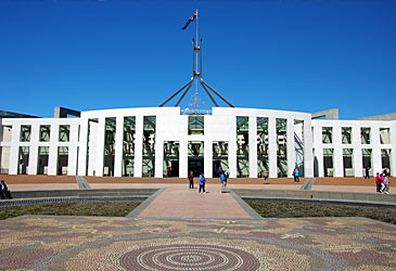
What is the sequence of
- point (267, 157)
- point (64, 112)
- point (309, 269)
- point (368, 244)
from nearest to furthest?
point (309, 269)
point (368, 244)
point (267, 157)
point (64, 112)

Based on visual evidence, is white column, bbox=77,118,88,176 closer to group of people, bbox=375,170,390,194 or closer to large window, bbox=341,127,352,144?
group of people, bbox=375,170,390,194

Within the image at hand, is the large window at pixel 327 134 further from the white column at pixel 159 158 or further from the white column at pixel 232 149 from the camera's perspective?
the white column at pixel 159 158

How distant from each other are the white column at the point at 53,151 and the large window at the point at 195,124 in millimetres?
20221

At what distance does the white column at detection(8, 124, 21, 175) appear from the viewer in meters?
42.1

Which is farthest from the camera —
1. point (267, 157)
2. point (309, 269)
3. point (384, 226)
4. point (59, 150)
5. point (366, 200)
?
point (59, 150)

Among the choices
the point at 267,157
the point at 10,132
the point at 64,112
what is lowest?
the point at 267,157

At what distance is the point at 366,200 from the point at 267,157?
23.4 metres

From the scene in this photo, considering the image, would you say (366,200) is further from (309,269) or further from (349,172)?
(349,172)

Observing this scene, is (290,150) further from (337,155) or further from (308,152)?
(337,155)

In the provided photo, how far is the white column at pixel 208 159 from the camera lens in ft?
111

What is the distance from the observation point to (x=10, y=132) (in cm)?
4656

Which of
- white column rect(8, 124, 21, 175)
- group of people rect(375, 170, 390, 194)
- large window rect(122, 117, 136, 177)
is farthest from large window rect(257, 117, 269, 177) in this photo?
white column rect(8, 124, 21, 175)

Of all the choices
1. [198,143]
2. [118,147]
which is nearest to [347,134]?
[198,143]

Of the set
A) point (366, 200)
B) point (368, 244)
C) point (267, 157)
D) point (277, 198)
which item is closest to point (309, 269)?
point (368, 244)
